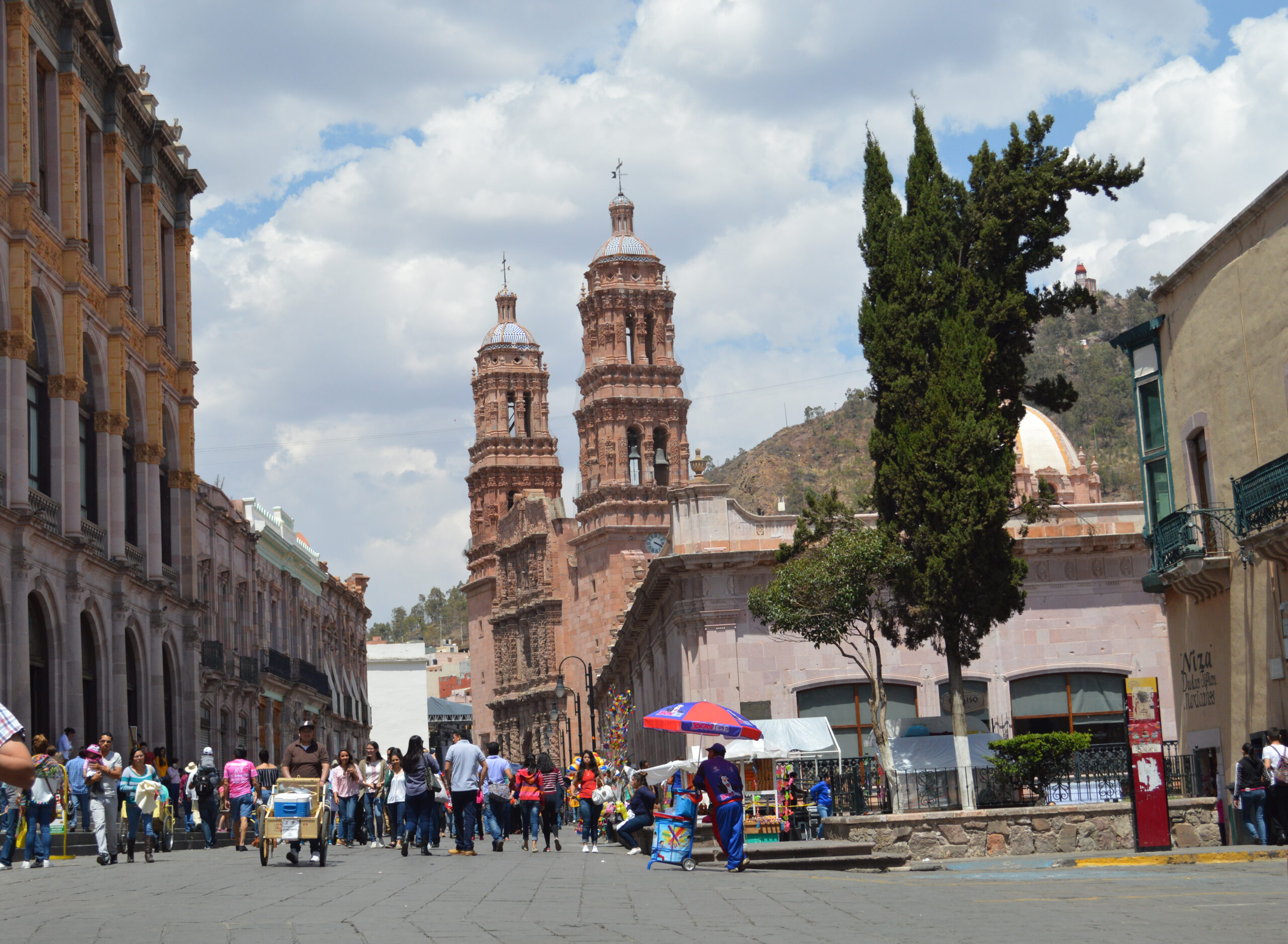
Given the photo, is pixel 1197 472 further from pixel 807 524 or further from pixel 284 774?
pixel 284 774

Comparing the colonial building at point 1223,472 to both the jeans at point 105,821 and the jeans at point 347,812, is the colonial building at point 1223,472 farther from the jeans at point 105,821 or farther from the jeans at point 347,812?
the jeans at point 105,821

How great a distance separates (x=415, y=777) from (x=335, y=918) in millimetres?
9218

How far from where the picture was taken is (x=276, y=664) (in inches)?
2078

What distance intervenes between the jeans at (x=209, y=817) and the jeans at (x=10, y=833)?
8.15m

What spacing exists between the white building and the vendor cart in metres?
74.5

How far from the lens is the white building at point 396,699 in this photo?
303 feet

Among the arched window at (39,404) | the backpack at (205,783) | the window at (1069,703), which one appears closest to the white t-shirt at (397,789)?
the backpack at (205,783)

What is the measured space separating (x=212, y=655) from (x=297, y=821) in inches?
1068

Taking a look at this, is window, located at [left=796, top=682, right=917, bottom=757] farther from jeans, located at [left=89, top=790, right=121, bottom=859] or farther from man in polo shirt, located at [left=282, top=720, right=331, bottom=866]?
man in polo shirt, located at [left=282, top=720, right=331, bottom=866]

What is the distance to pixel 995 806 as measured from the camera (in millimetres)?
24609

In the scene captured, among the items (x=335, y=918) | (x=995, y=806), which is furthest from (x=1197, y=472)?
(x=335, y=918)

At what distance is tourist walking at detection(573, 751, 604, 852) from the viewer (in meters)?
23.9

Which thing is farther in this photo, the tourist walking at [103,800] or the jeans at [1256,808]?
the jeans at [1256,808]

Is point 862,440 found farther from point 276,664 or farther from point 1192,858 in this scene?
point 1192,858
